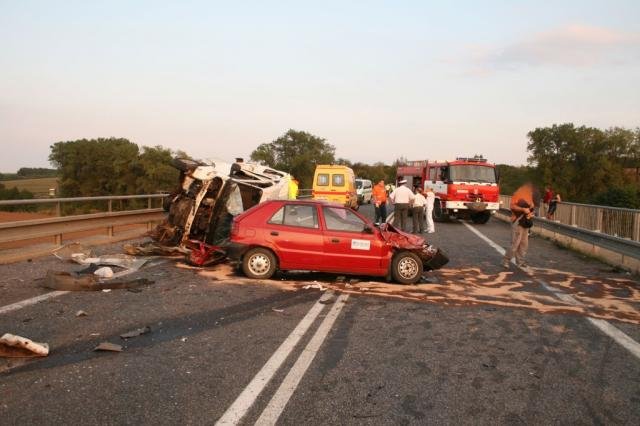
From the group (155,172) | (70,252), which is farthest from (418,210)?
(155,172)

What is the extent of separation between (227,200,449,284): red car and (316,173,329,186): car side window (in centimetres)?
1652

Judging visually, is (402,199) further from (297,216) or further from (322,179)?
(322,179)

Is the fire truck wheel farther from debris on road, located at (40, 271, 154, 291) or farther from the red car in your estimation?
debris on road, located at (40, 271, 154, 291)

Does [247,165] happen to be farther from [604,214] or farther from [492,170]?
[492,170]

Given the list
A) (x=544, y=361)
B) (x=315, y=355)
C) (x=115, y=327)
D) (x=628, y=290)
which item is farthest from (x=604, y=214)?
(x=115, y=327)

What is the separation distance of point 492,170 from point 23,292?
21.1 meters

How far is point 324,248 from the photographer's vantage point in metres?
9.38

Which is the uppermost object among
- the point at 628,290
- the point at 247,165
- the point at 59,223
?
the point at 247,165

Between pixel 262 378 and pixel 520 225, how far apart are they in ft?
28.3

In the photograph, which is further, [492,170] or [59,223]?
[492,170]

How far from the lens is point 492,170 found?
25.0 m

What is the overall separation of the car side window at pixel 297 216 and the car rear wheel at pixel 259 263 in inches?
22.6

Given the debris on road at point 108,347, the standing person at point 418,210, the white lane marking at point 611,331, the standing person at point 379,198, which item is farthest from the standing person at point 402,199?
the debris on road at point 108,347

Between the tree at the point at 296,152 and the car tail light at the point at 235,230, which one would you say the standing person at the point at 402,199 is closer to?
the car tail light at the point at 235,230
